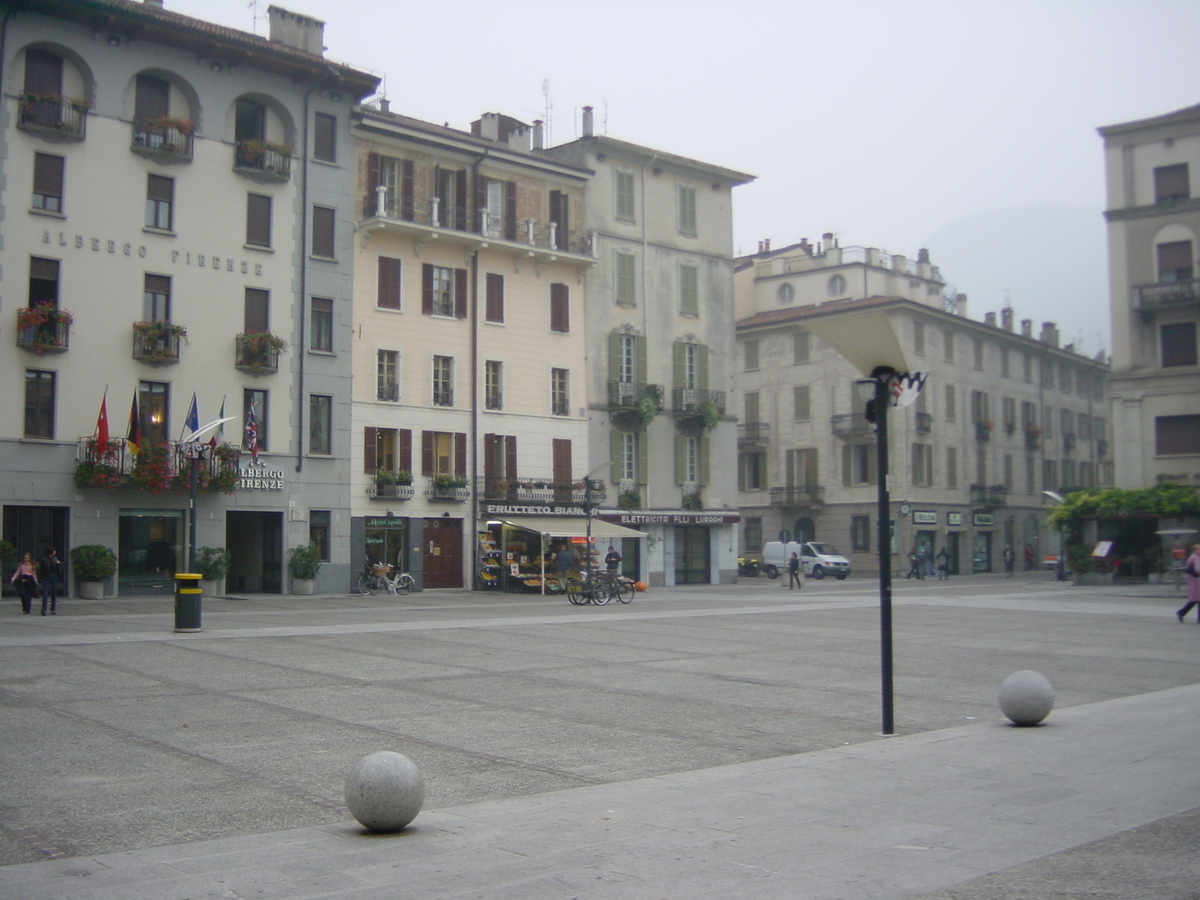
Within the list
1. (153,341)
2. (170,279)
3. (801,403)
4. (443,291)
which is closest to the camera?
(153,341)

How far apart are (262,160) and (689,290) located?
1944cm

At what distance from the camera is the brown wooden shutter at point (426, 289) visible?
4134cm

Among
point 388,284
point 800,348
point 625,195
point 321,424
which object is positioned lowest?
point 321,424

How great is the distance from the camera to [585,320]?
4634 cm

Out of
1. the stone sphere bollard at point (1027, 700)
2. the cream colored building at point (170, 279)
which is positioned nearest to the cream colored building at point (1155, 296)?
the cream colored building at point (170, 279)

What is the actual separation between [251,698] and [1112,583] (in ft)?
135

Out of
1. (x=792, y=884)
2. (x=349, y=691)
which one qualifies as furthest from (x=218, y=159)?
(x=792, y=884)

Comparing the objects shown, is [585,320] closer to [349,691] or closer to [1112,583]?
[1112,583]

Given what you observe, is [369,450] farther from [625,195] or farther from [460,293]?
[625,195]

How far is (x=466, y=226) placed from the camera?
42.3 metres

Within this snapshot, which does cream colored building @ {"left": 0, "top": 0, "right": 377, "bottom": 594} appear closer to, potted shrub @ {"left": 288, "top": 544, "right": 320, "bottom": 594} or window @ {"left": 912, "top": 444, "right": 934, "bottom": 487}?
potted shrub @ {"left": 288, "top": 544, "right": 320, "bottom": 594}

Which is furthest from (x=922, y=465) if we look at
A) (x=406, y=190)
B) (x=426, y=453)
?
(x=406, y=190)

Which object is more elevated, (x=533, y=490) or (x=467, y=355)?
(x=467, y=355)

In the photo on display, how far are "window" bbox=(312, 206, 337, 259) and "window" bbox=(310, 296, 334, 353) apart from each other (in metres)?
1.51
